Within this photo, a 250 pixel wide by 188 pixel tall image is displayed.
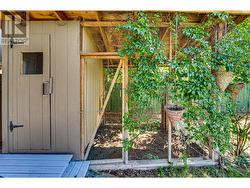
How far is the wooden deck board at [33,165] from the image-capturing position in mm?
2717

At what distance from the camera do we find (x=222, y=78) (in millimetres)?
3270

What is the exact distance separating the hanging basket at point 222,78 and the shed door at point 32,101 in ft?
9.24

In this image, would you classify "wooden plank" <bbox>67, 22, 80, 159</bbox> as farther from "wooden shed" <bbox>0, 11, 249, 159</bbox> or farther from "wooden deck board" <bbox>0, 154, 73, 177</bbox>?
"wooden deck board" <bbox>0, 154, 73, 177</bbox>

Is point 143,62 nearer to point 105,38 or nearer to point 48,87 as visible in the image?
point 48,87

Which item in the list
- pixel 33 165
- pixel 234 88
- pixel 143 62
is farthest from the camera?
pixel 234 88

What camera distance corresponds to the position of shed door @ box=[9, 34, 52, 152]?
3.44 meters

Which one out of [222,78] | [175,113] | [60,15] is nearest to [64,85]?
[60,15]

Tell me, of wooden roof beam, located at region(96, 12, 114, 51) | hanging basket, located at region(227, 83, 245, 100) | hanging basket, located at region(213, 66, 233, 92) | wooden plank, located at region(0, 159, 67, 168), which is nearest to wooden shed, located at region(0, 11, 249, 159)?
wooden roof beam, located at region(96, 12, 114, 51)

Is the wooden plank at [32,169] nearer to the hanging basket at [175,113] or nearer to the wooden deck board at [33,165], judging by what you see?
the wooden deck board at [33,165]

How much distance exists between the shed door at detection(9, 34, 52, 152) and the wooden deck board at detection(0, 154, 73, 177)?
248 millimetres

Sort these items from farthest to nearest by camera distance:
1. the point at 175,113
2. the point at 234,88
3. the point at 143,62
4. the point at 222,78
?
the point at 234,88, the point at 175,113, the point at 222,78, the point at 143,62

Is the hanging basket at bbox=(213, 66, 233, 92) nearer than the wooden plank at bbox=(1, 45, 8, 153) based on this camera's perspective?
Yes

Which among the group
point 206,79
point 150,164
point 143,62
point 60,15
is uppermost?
point 60,15

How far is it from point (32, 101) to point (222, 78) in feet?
10.5
